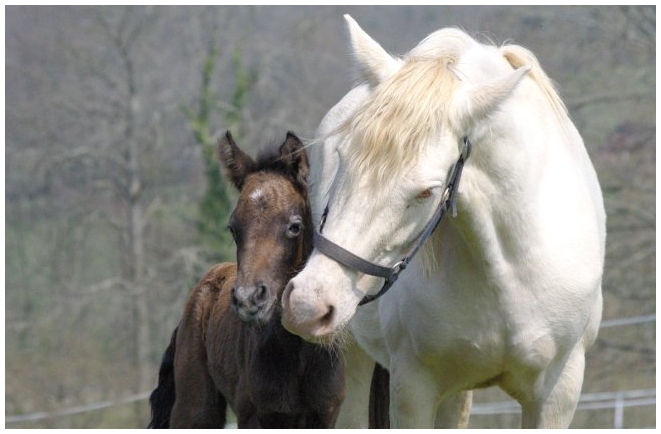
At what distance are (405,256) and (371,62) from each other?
682 millimetres

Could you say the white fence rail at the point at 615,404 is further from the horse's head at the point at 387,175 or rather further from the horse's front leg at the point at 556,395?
the horse's head at the point at 387,175

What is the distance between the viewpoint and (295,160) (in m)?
4.41

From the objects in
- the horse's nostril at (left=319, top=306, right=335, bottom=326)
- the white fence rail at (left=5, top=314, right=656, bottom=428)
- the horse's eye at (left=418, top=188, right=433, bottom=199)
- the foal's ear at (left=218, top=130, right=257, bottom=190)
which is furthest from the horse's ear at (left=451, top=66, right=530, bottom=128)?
the white fence rail at (left=5, top=314, right=656, bottom=428)

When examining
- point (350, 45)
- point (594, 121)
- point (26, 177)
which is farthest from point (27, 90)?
point (350, 45)

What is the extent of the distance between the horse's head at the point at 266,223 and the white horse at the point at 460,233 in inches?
6.6

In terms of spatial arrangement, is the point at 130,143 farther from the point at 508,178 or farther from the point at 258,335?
the point at 508,178

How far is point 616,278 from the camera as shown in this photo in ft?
60.3

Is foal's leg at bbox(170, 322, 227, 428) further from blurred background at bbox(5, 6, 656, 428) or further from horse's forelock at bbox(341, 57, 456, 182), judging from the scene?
blurred background at bbox(5, 6, 656, 428)

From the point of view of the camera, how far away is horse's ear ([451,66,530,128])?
3.27 m

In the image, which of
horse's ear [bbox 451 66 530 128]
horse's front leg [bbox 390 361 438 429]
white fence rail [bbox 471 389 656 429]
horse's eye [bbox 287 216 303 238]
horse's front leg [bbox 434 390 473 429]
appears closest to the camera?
horse's ear [bbox 451 66 530 128]

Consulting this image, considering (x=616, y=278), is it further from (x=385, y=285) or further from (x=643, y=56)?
(x=385, y=285)

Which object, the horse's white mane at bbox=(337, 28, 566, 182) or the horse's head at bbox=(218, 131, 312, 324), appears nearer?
Answer: the horse's white mane at bbox=(337, 28, 566, 182)

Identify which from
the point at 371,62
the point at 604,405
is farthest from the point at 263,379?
the point at 604,405

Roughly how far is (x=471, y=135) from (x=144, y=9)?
23382 millimetres
